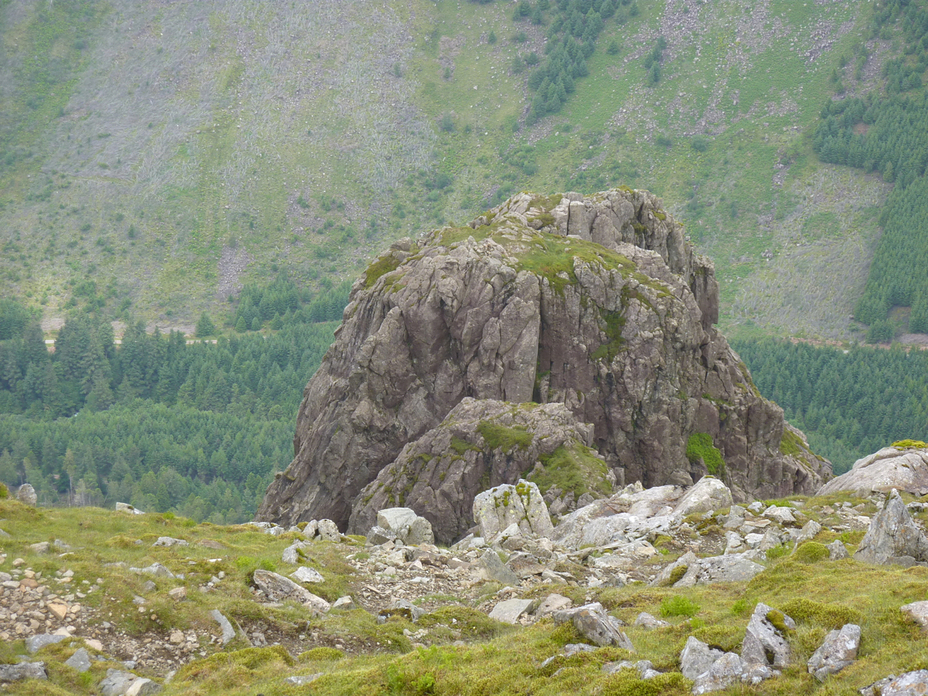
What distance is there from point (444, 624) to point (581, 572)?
10.5 metres

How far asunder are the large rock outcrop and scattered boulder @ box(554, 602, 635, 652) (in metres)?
55.9

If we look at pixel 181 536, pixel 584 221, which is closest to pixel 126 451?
pixel 584 221

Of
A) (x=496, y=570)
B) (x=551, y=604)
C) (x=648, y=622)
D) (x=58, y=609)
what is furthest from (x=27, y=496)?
(x=648, y=622)

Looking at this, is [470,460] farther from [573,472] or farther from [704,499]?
[704,499]

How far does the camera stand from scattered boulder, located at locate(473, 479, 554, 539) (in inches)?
2297

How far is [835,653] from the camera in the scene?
21641 mm

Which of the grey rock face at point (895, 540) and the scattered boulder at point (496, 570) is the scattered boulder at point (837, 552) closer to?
the grey rock face at point (895, 540)

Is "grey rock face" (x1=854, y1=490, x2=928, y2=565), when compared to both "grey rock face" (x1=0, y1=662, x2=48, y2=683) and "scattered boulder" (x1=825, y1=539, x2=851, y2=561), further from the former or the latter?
"grey rock face" (x1=0, y1=662, x2=48, y2=683)

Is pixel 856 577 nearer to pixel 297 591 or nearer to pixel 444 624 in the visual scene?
pixel 444 624

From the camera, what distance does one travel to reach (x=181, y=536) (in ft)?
151

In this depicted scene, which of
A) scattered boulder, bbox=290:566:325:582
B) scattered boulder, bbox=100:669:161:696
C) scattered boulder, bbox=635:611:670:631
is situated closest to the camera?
scattered boulder, bbox=100:669:161:696

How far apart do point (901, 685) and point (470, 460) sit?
54879 mm

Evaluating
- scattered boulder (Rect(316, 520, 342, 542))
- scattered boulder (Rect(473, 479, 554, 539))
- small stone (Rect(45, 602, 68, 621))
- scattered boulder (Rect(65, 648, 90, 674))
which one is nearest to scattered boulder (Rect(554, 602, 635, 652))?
scattered boulder (Rect(65, 648, 90, 674))

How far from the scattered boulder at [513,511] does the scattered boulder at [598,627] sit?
98.9 feet
